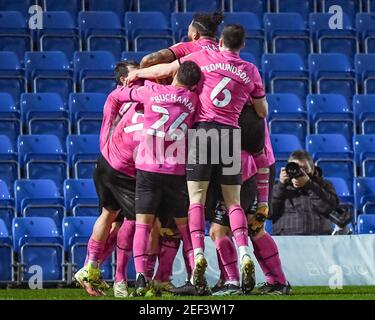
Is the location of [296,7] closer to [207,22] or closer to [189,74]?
[207,22]

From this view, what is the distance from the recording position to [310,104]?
14492mm

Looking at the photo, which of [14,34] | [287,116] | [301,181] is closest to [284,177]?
[301,181]

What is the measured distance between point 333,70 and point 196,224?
21.2 feet

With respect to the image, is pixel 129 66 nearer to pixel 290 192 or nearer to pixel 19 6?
pixel 290 192

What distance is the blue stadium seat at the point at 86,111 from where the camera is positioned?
13891 millimetres

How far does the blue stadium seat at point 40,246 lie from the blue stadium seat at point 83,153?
1110 millimetres

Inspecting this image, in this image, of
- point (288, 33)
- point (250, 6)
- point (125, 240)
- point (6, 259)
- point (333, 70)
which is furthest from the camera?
point (250, 6)

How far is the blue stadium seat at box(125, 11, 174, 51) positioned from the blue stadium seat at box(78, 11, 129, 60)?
14cm

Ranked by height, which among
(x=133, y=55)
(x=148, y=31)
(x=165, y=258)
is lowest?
(x=165, y=258)

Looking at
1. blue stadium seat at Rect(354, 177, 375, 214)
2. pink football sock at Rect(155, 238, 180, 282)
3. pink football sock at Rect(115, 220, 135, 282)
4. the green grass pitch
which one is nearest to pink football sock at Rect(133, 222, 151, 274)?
the green grass pitch

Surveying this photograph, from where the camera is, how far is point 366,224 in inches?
501

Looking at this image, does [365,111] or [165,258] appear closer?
[165,258]

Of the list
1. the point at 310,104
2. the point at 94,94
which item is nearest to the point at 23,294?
the point at 94,94

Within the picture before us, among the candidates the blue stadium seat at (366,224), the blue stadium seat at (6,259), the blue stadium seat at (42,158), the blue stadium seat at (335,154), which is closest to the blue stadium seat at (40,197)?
the blue stadium seat at (42,158)
